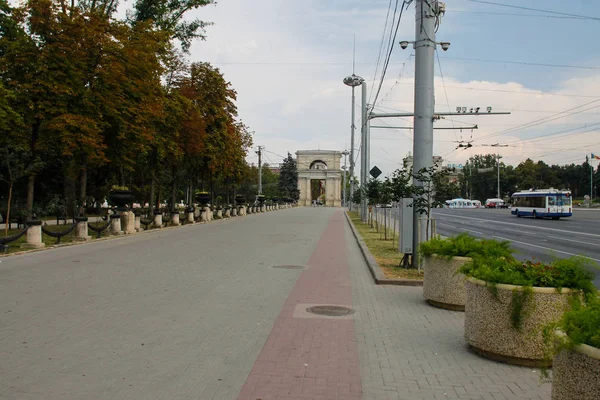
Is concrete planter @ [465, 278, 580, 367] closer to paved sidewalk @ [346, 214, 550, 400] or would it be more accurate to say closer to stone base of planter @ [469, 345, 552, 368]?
stone base of planter @ [469, 345, 552, 368]

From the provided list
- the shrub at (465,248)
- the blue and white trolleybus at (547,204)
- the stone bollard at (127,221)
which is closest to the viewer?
the shrub at (465,248)

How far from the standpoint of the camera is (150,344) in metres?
6.20

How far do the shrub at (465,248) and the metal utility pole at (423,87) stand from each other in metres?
4.04

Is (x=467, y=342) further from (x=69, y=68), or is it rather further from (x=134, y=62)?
(x=134, y=62)

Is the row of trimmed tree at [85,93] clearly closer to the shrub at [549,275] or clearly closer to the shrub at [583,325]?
the shrub at [549,275]

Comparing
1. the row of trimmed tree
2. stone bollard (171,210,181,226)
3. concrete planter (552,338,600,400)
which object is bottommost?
stone bollard (171,210,181,226)

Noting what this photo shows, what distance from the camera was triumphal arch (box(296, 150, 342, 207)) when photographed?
107 metres

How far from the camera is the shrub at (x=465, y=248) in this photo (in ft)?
24.7

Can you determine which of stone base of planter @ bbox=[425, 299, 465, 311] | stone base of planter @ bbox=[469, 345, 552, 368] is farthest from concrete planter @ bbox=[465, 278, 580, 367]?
stone base of planter @ bbox=[425, 299, 465, 311]

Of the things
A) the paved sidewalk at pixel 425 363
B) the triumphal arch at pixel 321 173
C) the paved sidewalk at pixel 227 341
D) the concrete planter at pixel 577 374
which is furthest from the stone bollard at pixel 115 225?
the triumphal arch at pixel 321 173

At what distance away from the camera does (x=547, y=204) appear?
47531mm

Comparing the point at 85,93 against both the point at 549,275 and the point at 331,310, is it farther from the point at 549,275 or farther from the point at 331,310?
the point at 549,275

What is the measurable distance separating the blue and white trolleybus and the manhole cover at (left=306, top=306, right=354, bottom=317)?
43.6m

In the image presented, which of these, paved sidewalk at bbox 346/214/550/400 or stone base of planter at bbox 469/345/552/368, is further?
stone base of planter at bbox 469/345/552/368
